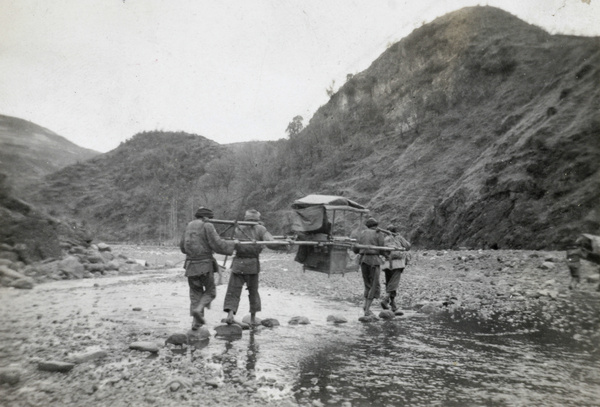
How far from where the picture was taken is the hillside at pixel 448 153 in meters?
20.6

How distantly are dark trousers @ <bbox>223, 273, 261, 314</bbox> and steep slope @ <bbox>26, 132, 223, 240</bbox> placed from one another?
6316cm

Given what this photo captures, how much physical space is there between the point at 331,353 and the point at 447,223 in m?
21.3

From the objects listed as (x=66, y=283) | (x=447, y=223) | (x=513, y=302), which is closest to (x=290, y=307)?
(x=513, y=302)

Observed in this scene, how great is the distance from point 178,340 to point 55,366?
72.2 inches

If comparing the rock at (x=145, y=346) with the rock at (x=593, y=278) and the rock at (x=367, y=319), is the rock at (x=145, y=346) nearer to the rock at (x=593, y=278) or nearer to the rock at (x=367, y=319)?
the rock at (x=367, y=319)

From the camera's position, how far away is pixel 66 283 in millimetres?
14227

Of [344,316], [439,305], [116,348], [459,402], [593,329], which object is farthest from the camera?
[439,305]

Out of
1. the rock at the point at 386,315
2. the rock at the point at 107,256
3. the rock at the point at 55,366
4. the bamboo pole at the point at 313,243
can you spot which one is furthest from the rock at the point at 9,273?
the rock at the point at 386,315

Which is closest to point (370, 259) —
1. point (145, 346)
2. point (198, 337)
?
point (198, 337)

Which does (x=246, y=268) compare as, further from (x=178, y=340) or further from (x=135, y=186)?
(x=135, y=186)

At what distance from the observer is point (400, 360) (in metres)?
5.98

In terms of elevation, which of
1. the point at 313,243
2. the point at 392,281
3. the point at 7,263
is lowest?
the point at 7,263

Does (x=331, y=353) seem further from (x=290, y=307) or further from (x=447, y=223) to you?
(x=447, y=223)

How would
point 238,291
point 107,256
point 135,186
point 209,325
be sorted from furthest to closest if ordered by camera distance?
point 135,186 → point 107,256 → point 209,325 → point 238,291
